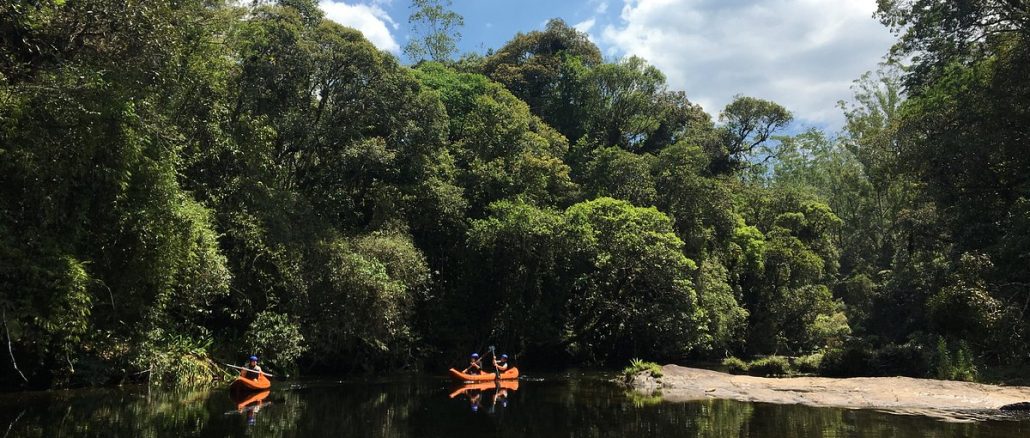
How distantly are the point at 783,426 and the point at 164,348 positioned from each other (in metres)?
15.0

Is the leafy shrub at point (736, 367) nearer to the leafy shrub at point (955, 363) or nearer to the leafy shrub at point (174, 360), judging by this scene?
the leafy shrub at point (955, 363)

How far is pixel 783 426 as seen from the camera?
452 inches

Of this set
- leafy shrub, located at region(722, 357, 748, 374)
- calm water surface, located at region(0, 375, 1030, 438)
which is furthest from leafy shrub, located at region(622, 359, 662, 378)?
leafy shrub, located at region(722, 357, 748, 374)

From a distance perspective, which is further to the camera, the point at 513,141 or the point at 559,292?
the point at 513,141

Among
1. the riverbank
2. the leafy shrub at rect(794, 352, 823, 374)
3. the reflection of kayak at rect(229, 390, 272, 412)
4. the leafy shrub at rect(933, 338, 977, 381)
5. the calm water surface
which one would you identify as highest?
the leafy shrub at rect(933, 338, 977, 381)

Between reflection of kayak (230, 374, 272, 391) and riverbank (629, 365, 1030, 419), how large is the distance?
1052cm

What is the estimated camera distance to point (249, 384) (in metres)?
15.4

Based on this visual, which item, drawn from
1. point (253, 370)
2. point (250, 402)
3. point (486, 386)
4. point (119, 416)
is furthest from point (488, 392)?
point (119, 416)

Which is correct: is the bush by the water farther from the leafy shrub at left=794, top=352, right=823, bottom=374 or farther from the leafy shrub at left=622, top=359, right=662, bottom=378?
the leafy shrub at left=622, top=359, right=662, bottom=378

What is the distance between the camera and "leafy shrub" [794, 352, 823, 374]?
2223 cm

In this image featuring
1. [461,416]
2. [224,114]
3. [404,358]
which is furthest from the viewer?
[404,358]

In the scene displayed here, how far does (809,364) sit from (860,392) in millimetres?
6810

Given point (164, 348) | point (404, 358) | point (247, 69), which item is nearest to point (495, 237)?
point (404, 358)

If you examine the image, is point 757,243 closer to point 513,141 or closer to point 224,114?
point 513,141
